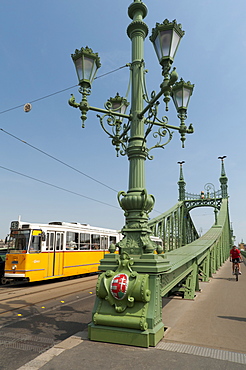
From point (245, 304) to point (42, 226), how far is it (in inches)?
322

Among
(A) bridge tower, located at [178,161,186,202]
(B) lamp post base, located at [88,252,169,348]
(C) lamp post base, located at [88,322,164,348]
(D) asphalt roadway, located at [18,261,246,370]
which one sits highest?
(A) bridge tower, located at [178,161,186,202]

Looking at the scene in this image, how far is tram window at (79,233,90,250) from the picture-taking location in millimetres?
13909

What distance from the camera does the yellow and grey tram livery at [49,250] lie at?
10.9 meters

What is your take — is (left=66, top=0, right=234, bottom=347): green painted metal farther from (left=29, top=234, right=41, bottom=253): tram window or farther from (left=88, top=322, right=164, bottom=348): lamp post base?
(left=29, top=234, right=41, bottom=253): tram window

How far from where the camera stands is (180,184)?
47250 mm

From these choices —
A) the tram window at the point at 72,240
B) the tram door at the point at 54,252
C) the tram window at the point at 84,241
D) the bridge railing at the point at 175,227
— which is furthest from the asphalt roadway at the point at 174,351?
the bridge railing at the point at 175,227

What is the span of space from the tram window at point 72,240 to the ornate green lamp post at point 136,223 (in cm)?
817

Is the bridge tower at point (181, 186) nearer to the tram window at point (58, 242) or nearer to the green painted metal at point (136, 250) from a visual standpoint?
the tram window at point (58, 242)

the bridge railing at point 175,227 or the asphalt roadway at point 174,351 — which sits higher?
the bridge railing at point 175,227

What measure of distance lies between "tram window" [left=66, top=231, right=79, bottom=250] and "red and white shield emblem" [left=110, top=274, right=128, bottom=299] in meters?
9.41

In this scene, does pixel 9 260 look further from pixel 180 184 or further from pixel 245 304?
pixel 180 184

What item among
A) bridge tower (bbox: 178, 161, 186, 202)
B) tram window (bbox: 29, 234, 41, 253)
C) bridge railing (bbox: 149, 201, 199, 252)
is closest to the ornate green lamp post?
tram window (bbox: 29, 234, 41, 253)

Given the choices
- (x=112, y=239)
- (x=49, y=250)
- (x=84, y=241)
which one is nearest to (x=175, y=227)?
(x=112, y=239)

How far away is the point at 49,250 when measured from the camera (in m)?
11.9
